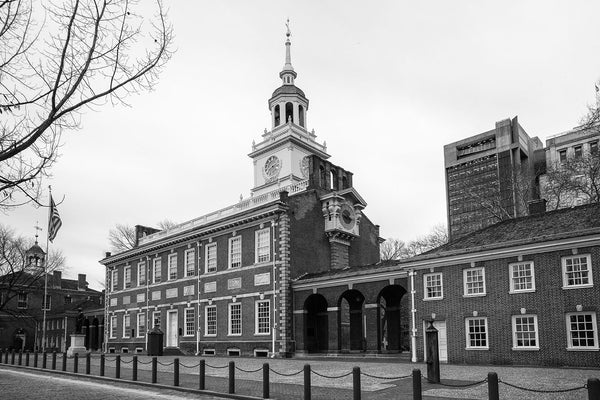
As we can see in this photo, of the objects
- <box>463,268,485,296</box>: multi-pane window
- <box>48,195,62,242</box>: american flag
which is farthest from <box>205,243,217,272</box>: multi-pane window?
<box>463,268,485,296</box>: multi-pane window

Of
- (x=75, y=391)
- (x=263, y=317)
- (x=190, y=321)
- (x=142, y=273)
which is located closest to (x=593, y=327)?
(x=75, y=391)

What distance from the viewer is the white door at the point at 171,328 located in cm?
4278

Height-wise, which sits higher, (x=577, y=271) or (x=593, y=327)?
(x=577, y=271)

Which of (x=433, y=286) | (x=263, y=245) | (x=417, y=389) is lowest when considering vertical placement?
(x=417, y=389)

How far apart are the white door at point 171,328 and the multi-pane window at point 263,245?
1055cm

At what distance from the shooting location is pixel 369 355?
98.1ft

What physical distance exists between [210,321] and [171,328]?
512cm

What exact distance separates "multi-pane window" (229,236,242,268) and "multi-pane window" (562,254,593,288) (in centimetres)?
2147

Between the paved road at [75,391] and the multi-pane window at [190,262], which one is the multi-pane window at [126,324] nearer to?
the multi-pane window at [190,262]

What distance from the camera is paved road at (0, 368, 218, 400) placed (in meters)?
15.5

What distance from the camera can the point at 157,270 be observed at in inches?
1816

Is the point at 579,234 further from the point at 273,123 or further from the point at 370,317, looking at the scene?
the point at 273,123

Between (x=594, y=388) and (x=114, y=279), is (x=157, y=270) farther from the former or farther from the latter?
(x=594, y=388)

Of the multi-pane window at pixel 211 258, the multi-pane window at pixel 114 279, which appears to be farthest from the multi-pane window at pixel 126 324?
the multi-pane window at pixel 211 258
